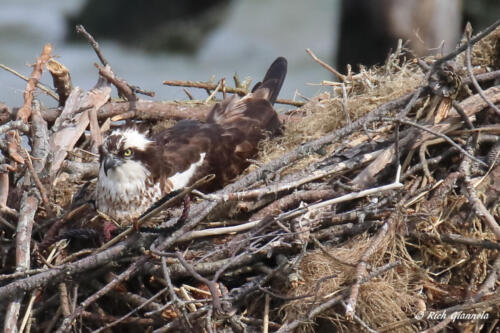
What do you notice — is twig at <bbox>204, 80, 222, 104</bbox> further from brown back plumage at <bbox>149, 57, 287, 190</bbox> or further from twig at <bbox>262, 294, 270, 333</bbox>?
twig at <bbox>262, 294, 270, 333</bbox>

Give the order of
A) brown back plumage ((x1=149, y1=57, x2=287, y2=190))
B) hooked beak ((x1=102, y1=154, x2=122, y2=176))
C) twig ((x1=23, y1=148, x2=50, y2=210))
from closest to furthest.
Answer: twig ((x1=23, y1=148, x2=50, y2=210)) < hooked beak ((x1=102, y1=154, x2=122, y2=176)) < brown back plumage ((x1=149, y1=57, x2=287, y2=190))

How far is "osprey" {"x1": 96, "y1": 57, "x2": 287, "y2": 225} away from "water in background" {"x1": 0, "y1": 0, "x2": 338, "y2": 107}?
34.3 ft

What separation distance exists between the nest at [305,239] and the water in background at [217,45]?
449 inches

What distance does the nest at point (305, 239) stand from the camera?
3693 mm

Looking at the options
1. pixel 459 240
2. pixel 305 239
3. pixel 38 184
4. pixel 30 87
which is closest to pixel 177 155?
pixel 30 87

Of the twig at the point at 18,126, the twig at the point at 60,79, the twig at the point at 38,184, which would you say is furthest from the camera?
the twig at the point at 60,79

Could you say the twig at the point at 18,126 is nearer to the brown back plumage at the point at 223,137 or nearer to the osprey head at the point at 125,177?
A: the osprey head at the point at 125,177

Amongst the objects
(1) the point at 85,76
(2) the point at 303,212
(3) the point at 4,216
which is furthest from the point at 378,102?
(1) the point at 85,76

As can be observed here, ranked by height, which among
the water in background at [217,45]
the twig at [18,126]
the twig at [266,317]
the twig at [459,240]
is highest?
the water in background at [217,45]

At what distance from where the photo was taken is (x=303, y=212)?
150 inches

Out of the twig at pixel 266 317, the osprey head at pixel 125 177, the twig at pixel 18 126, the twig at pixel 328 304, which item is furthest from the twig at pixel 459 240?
the twig at pixel 18 126

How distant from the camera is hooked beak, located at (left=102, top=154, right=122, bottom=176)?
4.53 m

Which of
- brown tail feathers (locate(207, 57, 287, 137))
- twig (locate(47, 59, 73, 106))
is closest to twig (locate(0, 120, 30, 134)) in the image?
twig (locate(47, 59, 73, 106))

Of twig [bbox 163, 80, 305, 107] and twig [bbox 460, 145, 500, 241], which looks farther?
twig [bbox 163, 80, 305, 107]
